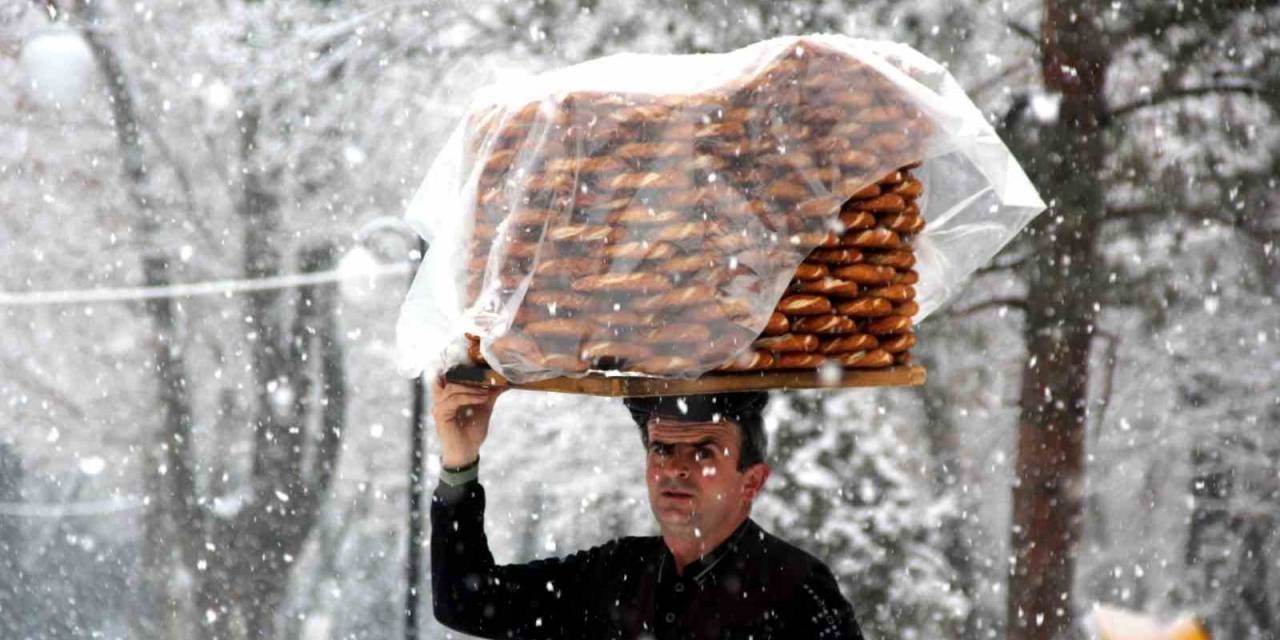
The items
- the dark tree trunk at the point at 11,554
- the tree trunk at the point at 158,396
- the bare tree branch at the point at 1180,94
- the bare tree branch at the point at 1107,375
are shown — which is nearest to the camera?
the bare tree branch at the point at 1180,94

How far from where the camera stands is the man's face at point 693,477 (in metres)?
2.87

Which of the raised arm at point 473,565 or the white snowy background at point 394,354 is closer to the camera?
the raised arm at point 473,565

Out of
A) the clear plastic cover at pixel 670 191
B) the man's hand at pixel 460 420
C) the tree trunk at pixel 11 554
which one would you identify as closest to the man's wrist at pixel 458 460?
the man's hand at pixel 460 420

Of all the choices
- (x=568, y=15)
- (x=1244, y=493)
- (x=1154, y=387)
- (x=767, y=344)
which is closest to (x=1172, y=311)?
(x=1154, y=387)

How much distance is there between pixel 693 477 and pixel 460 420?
46 centimetres

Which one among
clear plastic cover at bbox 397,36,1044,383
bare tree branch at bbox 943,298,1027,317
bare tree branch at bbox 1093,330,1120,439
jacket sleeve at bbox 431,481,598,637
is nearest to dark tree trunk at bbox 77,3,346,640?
bare tree branch at bbox 943,298,1027,317

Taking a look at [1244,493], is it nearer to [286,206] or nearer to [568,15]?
[568,15]

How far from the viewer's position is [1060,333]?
7.34 meters

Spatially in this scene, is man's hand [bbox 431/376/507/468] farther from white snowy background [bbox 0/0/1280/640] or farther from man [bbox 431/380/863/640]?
white snowy background [bbox 0/0/1280/640]

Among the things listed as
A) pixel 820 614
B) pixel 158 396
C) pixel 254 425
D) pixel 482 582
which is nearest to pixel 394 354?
pixel 254 425

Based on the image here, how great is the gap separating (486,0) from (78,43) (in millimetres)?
3249

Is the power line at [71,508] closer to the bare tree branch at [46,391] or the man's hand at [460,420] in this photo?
the bare tree branch at [46,391]

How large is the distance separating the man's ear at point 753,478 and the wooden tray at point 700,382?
44 cm

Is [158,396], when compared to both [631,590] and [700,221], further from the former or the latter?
[700,221]
